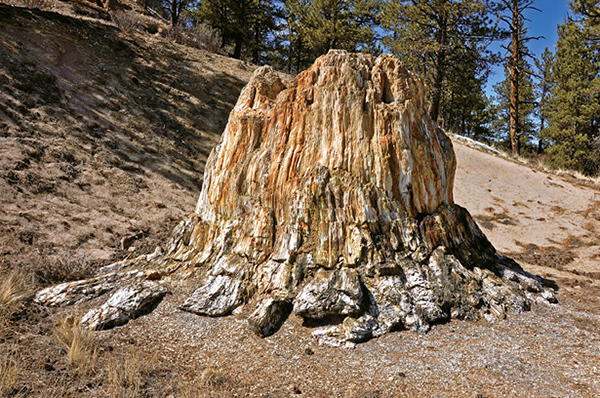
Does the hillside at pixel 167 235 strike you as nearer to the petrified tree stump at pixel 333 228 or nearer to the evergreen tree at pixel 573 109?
the petrified tree stump at pixel 333 228

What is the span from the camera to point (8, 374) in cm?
353

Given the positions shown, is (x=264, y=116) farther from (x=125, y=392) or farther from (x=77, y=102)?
(x=77, y=102)

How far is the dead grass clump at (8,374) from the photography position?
11.2ft

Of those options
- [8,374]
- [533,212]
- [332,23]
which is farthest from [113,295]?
[332,23]

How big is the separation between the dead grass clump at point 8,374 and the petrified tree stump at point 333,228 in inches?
44.4

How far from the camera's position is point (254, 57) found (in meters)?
26.9

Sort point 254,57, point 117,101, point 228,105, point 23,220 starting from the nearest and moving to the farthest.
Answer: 1. point 23,220
2. point 117,101
3. point 228,105
4. point 254,57

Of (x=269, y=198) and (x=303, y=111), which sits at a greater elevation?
(x=303, y=111)

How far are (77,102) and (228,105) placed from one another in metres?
5.80

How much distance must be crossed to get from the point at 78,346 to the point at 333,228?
3720mm

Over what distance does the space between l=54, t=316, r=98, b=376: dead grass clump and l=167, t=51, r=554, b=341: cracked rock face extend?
1417 mm

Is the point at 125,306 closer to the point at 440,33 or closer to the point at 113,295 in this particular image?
the point at 113,295

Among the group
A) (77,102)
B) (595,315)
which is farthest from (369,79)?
(77,102)

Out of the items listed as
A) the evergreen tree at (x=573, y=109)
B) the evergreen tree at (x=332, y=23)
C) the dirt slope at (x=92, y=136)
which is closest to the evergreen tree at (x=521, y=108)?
the evergreen tree at (x=573, y=109)
